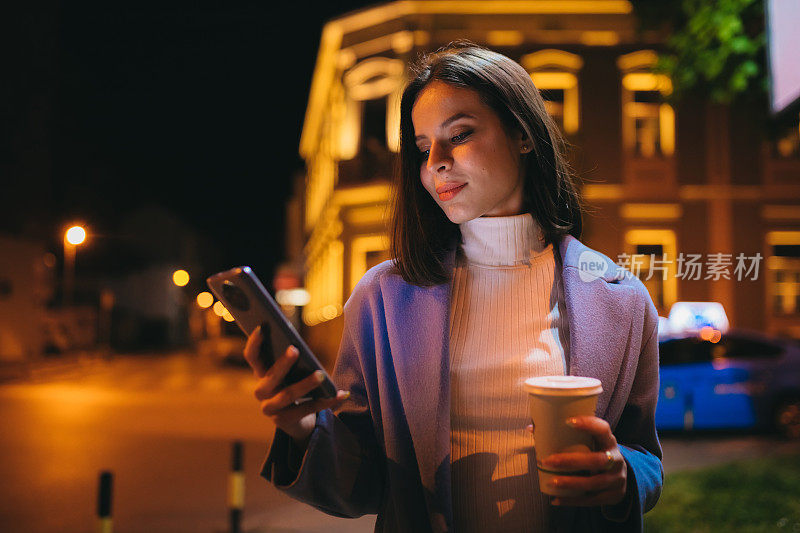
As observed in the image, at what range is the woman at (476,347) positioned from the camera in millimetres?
1613

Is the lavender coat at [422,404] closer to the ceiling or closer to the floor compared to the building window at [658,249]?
closer to the floor

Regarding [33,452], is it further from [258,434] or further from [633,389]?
[633,389]

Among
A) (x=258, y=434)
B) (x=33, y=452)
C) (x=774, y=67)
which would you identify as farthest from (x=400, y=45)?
(x=774, y=67)

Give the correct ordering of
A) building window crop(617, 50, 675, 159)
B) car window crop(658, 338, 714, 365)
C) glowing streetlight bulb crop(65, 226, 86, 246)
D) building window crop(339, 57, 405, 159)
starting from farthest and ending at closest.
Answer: building window crop(339, 57, 405, 159)
building window crop(617, 50, 675, 159)
glowing streetlight bulb crop(65, 226, 86, 246)
car window crop(658, 338, 714, 365)

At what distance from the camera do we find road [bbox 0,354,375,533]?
20.2 feet

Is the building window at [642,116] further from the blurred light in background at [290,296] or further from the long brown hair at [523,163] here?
the long brown hair at [523,163]

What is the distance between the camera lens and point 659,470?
64.0 inches

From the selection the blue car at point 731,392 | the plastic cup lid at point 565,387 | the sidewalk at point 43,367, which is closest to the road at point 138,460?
the sidewalk at point 43,367

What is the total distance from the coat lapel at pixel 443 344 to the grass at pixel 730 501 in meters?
4.29

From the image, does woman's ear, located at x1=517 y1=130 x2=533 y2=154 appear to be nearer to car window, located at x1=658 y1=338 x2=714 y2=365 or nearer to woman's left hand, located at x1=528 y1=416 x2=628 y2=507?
woman's left hand, located at x1=528 y1=416 x2=628 y2=507

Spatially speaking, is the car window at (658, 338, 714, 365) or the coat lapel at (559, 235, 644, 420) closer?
the coat lapel at (559, 235, 644, 420)

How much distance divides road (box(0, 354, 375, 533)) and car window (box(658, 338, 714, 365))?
625 centimetres

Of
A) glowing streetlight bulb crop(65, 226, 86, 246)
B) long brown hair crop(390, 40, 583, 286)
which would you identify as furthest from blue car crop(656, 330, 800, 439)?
glowing streetlight bulb crop(65, 226, 86, 246)

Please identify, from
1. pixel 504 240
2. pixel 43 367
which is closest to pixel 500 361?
pixel 504 240
